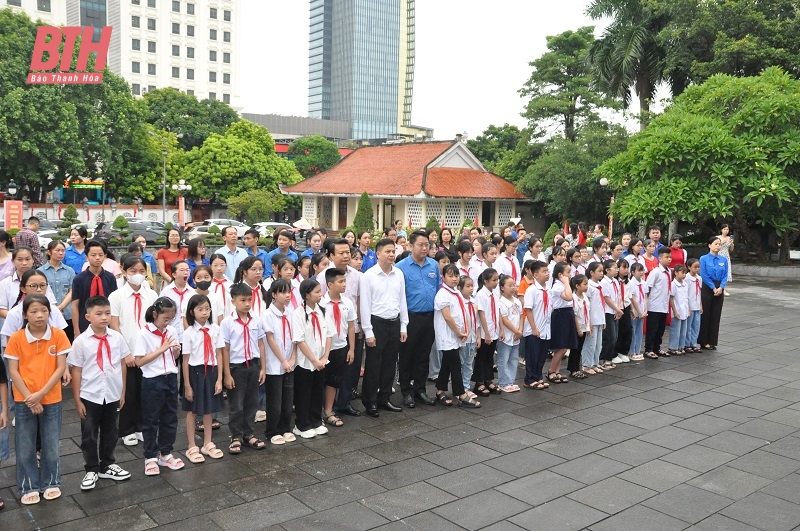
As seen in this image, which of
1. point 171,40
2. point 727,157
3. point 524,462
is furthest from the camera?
point 171,40

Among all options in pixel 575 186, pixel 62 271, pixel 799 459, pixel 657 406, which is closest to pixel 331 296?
pixel 62 271

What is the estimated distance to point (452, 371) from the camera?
6.58 metres

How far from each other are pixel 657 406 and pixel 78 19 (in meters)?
59.1

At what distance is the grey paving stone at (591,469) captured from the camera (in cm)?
493

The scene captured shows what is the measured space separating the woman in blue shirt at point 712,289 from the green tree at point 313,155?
143ft

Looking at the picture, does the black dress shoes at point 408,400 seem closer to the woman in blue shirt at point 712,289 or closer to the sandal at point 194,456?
the sandal at point 194,456

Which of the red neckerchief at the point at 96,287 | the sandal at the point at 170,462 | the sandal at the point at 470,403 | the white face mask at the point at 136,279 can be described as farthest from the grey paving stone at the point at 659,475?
the red neckerchief at the point at 96,287

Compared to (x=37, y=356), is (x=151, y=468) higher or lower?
lower

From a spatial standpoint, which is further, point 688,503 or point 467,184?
point 467,184

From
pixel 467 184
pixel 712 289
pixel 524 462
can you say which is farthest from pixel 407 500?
pixel 467 184

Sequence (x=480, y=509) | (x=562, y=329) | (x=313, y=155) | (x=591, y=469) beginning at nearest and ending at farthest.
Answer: (x=480, y=509) → (x=591, y=469) → (x=562, y=329) → (x=313, y=155)

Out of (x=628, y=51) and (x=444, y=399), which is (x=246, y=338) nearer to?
(x=444, y=399)

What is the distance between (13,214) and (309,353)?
59.1ft

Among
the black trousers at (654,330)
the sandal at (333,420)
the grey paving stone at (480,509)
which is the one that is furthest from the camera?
the black trousers at (654,330)
